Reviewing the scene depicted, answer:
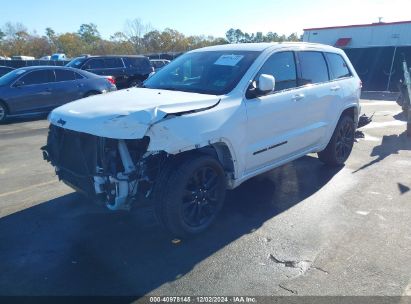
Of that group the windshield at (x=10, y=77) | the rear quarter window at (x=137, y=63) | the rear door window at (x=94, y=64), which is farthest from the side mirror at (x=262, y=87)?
the rear quarter window at (x=137, y=63)

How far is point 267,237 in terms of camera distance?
3.97 meters

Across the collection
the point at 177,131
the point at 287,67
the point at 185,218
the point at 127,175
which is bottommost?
the point at 185,218

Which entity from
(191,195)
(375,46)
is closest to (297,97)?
(191,195)

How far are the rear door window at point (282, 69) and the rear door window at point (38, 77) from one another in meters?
8.86

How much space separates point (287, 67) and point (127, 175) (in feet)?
8.68

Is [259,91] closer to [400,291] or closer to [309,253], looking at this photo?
[309,253]

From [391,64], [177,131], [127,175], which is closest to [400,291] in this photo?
[177,131]

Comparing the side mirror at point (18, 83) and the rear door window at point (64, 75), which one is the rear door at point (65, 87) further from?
the side mirror at point (18, 83)

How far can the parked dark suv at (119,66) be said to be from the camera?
1606cm

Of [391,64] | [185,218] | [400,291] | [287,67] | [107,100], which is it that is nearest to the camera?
[400,291]

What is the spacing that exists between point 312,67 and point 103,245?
146 inches

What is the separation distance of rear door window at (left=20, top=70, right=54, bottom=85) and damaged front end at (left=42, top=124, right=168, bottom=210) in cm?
848

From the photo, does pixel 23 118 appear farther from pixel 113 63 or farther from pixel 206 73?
pixel 206 73

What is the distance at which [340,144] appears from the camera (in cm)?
620
